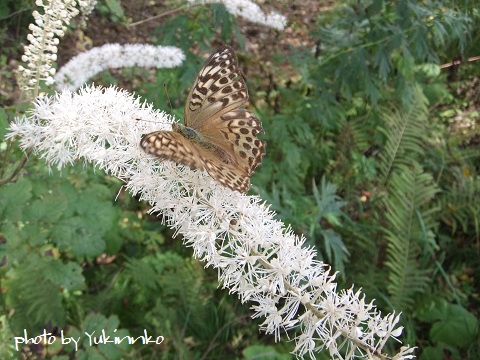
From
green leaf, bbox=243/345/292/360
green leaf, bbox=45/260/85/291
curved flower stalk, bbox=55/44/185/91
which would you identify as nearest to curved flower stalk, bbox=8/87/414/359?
green leaf, bbox=45/260/85/291

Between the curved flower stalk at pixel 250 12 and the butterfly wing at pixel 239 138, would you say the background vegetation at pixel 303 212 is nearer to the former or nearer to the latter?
the curved flower stalk at pixel 250 12

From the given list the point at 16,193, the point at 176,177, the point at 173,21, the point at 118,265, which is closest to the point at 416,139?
the point at 173,21

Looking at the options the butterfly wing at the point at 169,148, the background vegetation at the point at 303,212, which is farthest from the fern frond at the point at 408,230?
the butterfly wing at the point at 169,148

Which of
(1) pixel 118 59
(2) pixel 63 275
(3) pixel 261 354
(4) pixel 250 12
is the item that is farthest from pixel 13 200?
(4) pixel 250 12

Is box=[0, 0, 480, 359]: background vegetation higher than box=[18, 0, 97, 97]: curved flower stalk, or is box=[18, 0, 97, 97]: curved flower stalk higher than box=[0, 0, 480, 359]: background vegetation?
box=[18, 0, 97, 97]: curved flower stalk

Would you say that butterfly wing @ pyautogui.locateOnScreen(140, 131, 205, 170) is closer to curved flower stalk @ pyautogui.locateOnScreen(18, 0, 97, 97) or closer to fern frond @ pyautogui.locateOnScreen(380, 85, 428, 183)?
curved flower stalk @ pyautogui.locateOnScreen(18, 0, 97, 97)

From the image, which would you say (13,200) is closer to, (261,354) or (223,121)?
(223,121)
